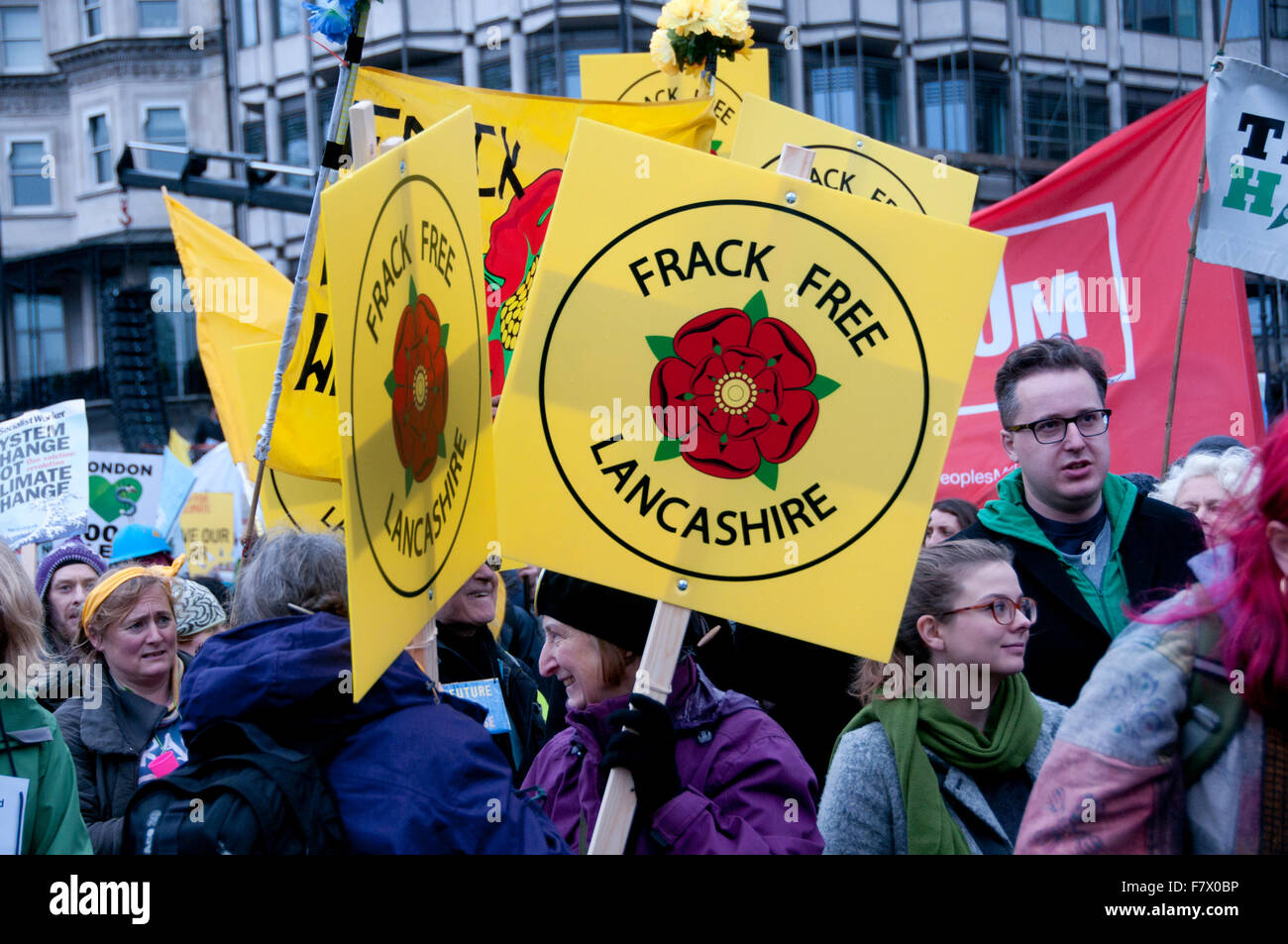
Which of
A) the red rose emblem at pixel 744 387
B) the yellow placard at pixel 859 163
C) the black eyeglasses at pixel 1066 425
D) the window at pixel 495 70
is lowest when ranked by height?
the black eyeglasses at pixel 1066 425

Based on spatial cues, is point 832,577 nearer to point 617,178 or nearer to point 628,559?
point 628,559

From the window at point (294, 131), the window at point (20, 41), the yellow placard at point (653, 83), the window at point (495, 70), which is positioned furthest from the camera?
the window at point (20, 41)

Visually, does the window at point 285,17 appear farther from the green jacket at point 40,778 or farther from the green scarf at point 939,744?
the green scarf at point 939,744

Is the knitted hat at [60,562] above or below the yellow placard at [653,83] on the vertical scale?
below

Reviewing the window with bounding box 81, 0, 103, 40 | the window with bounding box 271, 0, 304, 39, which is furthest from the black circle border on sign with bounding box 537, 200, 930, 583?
the window with bounding box 81, 0, 103, 40

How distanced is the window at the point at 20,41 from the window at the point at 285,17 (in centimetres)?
735

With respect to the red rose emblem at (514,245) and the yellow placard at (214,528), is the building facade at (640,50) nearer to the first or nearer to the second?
the yellow placard at (214,528)

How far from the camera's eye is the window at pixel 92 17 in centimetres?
3007

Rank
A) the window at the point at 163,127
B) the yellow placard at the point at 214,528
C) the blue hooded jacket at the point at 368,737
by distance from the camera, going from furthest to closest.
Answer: the window at the point at 163,127 → the yellow placard at the point at 214,528 → the blue hooded jacket at the point at 368,737

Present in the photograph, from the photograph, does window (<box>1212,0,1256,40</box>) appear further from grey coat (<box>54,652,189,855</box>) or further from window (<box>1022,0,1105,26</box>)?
grey coat (<box>54,652,189,855</box>)

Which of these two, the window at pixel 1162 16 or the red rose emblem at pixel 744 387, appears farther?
the window at pixel 1162 16

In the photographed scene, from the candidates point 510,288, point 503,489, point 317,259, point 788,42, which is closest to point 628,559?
point 503,489

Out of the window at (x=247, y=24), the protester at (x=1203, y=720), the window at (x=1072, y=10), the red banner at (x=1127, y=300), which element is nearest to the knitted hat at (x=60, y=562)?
the red banner at (x=1127, y=300)

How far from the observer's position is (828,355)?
8.02 feet
